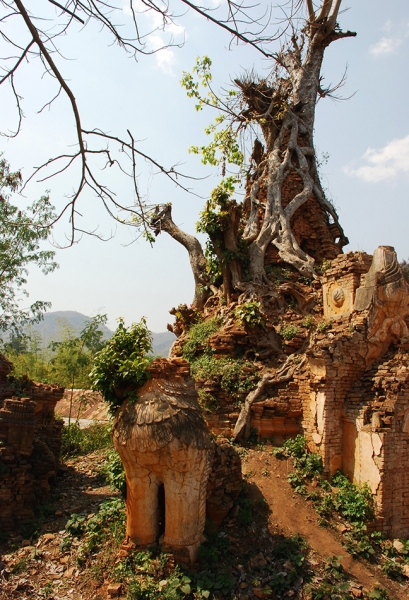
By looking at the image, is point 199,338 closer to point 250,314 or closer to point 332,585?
point 250,314

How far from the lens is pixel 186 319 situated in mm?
15250

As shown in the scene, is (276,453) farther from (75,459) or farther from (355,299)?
(75,459)

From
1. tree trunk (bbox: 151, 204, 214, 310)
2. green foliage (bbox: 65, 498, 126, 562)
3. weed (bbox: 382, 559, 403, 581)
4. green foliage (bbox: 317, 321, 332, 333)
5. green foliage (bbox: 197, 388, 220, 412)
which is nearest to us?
weed (bbox: 382, 559, 403, 581)

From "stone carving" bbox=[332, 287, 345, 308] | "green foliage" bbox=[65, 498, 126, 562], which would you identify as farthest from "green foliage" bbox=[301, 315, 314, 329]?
"green foliage" bbox=[65, 498, 126, 562]

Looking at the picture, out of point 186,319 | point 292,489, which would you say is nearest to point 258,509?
point 292,489

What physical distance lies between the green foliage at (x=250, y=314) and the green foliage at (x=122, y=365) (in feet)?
16.3

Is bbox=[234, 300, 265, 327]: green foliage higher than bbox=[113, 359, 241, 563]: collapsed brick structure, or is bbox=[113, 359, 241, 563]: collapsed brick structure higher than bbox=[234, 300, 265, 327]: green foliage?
bbox=[234, 300, 265, 327]: green foliage

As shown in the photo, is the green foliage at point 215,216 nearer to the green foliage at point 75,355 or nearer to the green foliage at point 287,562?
the green foliage at point 75,355

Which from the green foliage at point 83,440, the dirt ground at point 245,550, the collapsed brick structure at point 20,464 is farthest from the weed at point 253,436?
the green foliage at point 83,440

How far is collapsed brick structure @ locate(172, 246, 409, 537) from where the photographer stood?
28.3 feet

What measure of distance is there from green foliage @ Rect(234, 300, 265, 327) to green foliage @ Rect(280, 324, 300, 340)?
21.7 inches

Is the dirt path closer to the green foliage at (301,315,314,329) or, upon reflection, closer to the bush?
the bush

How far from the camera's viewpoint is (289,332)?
1230 centimetres

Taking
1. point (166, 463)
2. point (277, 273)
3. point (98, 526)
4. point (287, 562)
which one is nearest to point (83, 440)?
point (98, 526)
